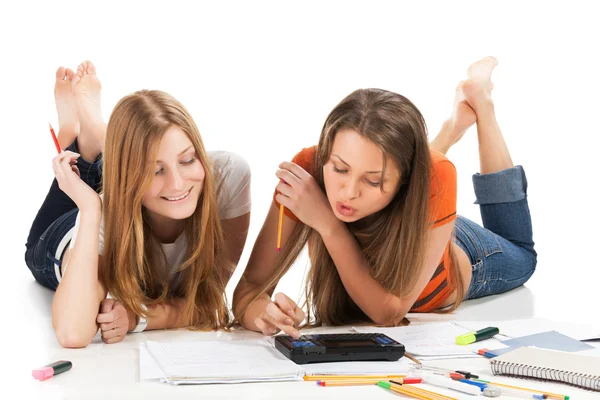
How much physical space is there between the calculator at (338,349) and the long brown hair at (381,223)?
33cm

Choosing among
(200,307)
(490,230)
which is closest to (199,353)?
(200,307)

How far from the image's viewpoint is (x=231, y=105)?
4.23m

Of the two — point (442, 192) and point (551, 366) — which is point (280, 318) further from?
point (551, 366)

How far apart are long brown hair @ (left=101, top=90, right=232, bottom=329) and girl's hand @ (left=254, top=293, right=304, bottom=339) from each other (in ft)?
0.76

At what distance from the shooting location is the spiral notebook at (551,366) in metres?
1.94

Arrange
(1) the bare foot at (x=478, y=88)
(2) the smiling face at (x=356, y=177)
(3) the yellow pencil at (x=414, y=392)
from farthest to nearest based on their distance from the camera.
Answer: (1) the bare foot at (x=478, y=88)
(2) the smiling face at (x=356, y=177)
(3) the yellow pencil at (x=414, y=392)

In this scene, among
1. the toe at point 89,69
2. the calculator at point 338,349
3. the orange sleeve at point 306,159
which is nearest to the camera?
the calculator at point 338,349

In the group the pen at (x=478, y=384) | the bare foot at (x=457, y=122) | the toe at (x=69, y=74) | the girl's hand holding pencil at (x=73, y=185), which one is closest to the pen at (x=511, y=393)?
the pen at (x=478, y=384)

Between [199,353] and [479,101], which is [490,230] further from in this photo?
[199,353]

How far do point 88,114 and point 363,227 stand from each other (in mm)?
1122

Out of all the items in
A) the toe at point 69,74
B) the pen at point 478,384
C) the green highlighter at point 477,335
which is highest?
the toe at point 69,74

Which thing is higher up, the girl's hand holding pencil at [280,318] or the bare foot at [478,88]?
the bare foot at [478,88]

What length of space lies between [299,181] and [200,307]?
493 mm

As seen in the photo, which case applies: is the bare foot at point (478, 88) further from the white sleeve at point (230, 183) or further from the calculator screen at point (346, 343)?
the calculator screen at point (346, 343)
